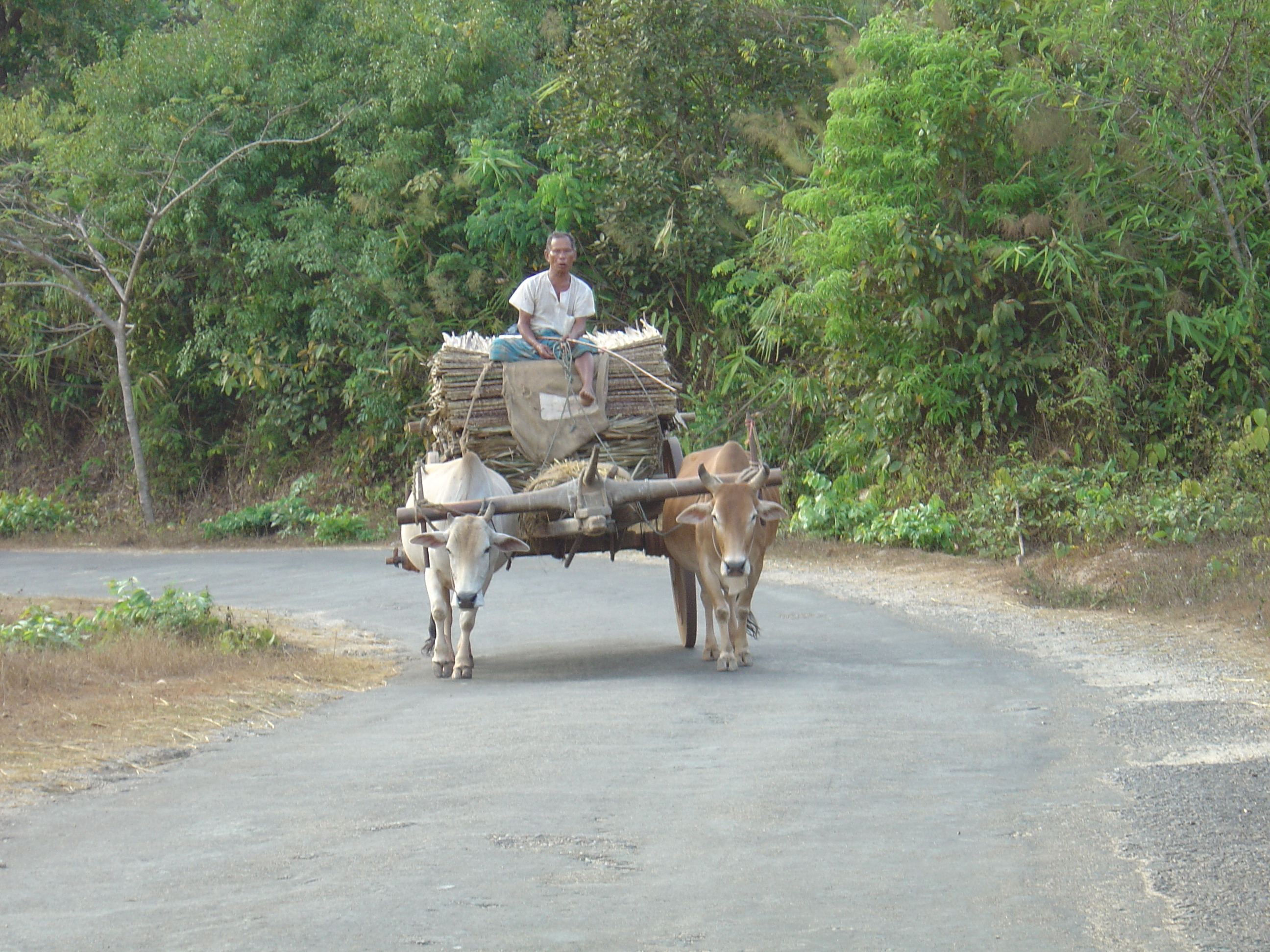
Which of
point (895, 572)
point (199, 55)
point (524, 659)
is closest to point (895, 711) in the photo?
point (524, 659)

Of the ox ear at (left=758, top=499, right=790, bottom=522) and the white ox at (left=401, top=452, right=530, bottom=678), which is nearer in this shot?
the white ox at (left=401, top=452, right=530, bottom=678)

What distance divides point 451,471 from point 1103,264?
972 cm

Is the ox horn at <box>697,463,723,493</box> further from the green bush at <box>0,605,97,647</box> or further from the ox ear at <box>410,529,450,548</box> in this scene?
the green bush at <box>0,605,97,647</box>

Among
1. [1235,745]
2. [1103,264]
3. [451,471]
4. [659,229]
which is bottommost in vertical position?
[1235,745]

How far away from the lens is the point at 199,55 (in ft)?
77.4

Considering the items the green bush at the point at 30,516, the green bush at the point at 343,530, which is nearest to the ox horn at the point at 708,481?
the green bush at the point at 343,530

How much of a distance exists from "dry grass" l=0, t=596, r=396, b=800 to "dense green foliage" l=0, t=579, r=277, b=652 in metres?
0.18

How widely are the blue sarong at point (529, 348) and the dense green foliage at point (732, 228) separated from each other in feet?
21.0

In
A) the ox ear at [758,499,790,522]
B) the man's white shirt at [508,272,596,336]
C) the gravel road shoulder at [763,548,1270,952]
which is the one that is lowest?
the gravel road shoulder at [763,548,1270,952]

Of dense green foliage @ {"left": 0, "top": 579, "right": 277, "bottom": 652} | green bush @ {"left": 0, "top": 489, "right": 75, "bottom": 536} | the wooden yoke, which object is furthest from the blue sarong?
green bush @ {"left": 0, "top": 489, "right": 75, "bottom": 536}

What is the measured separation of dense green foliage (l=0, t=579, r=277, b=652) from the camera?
985 cm

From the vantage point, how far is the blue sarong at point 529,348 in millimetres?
9891

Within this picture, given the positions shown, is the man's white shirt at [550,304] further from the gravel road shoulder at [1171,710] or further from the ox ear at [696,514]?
the gravel road shoulder at [1171,710]

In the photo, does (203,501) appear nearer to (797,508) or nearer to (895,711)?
(797,508)
